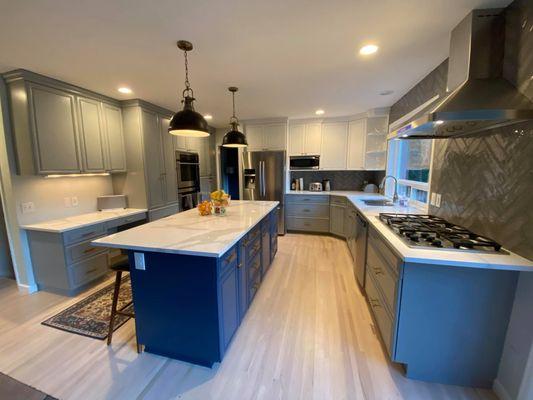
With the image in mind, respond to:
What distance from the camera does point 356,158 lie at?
4.36m

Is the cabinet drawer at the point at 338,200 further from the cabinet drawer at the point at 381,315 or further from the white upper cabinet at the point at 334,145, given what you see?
the cabinet drawer at the point at 381,315

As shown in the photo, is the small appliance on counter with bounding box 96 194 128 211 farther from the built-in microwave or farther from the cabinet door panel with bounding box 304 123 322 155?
the cabinet door panel with bounding box 304 123 322 155

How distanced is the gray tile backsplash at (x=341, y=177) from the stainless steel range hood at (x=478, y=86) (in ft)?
9.96

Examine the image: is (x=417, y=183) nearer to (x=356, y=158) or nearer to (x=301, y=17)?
(x=356, y=158)

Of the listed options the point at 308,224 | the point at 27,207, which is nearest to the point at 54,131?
the point at 27,207

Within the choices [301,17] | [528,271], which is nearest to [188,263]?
[301,17]

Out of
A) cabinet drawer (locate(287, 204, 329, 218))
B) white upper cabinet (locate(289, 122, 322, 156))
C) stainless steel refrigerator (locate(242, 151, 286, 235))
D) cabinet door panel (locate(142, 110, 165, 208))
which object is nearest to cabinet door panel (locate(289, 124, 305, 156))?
white upper cabinet (locate(289, 122, 322, 156))

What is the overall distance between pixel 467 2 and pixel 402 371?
249 cm

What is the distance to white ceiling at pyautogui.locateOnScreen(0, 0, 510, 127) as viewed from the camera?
1.44m

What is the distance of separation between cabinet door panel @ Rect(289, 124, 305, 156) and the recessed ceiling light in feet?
8.57

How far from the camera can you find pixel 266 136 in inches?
182

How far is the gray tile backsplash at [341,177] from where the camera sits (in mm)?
4691

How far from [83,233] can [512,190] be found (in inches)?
150

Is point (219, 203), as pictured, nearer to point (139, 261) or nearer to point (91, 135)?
point (139, 261)
